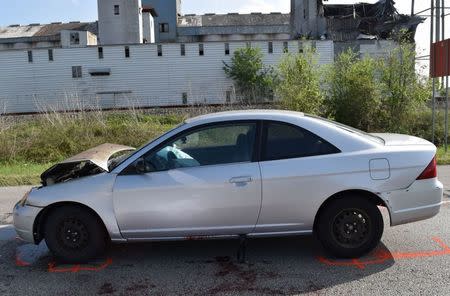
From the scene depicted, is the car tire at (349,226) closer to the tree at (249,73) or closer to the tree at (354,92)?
the tree at (354,92)

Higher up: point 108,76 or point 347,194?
point 108,76

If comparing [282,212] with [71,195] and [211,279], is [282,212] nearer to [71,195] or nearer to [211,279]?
[211,279]

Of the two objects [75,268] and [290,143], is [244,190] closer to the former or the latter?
[290,143]

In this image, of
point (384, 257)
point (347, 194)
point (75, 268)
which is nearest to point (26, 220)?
point (75, 268)

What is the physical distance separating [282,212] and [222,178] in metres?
0.68

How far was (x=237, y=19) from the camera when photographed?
291ft

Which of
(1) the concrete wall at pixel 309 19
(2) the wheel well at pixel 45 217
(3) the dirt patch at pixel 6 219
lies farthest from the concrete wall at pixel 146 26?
(2) the wheel well at pixel 45 217

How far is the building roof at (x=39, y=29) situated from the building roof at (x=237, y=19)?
16.3m

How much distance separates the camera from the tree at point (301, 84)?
18672 millimetres

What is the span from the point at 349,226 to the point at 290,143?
1018 mm

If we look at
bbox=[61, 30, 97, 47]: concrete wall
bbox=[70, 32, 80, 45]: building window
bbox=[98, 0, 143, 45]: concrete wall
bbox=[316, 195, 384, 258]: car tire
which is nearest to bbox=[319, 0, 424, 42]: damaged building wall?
bbox=[98, 0, 143, 45]: concrete wall

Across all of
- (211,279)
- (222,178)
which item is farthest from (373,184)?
(211,279)

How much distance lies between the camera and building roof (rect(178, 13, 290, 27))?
87.0 meters

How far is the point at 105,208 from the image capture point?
202 inches
